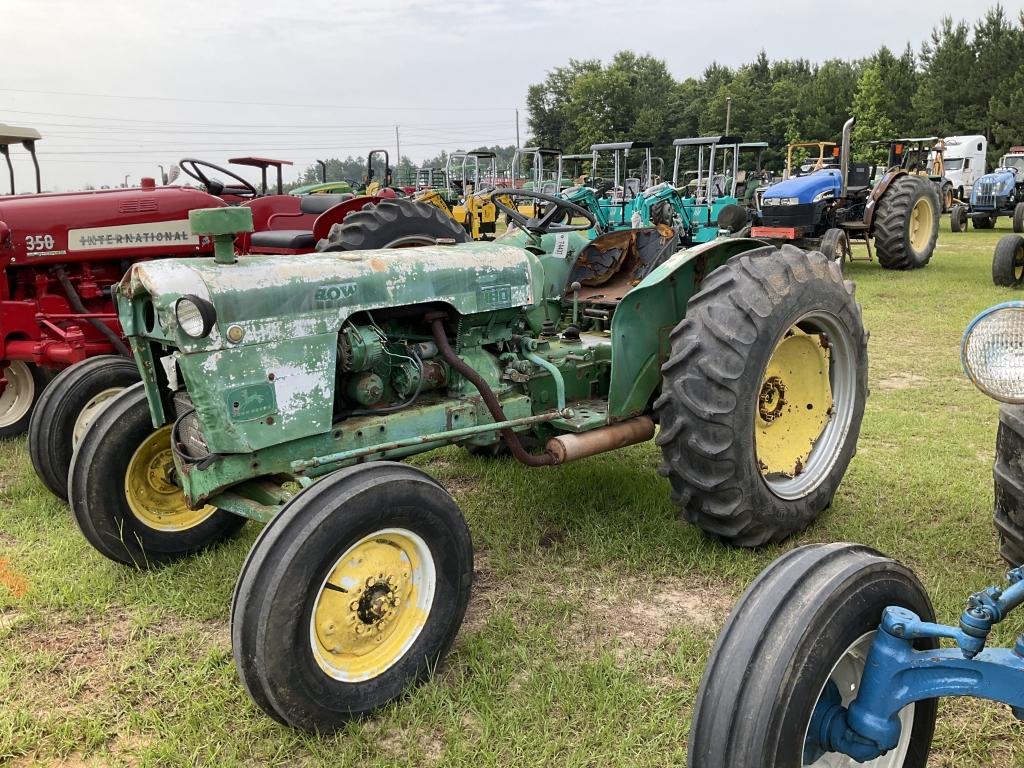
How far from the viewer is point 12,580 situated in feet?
11.3

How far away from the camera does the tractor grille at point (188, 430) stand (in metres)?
2.91

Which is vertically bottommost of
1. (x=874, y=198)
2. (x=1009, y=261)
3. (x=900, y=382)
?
(x=900, y=382)

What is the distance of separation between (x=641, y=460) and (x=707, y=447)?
143 cm

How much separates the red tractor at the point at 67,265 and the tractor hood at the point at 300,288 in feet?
8.82

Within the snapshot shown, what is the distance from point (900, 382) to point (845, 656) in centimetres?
491

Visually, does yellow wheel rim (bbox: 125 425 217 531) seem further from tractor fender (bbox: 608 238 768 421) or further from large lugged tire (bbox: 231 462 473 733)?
tractor fender (bbox: 608 238 768 421)

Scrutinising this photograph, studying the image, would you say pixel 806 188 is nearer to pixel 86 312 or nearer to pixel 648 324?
pixel 648 324

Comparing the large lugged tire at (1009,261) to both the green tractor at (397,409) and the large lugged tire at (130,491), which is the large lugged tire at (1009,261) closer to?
the green tractor at (397,409)

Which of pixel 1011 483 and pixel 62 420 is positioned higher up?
pixel 1011 483

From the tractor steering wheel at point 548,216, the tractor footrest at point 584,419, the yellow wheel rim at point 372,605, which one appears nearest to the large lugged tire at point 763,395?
the tractor footrest at point 584,419

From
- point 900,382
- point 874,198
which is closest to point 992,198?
point 874,198

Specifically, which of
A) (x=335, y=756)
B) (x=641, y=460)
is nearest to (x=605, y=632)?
(x=335, y=756)

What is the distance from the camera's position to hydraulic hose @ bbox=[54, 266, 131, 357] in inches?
203

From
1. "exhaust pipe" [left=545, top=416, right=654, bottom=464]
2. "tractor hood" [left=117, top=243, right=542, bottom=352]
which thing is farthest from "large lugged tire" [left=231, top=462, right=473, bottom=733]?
"exhaust pipe" [left=545, top=416, right=654, bottom=464]
